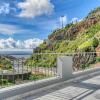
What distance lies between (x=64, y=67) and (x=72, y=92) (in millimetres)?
1267

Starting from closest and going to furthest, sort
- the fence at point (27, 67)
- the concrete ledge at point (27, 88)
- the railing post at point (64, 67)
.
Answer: the concrete ledge at point (27, 88), the fence at point (27, 67), the railing post at point (64, 67)

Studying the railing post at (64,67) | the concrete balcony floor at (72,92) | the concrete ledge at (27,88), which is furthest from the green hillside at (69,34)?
the concrete ledge at (27,88)

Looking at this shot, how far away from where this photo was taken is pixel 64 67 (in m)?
6.56

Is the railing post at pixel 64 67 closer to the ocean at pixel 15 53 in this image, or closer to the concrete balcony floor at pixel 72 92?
the concrete balcony floor at pixel 72 92

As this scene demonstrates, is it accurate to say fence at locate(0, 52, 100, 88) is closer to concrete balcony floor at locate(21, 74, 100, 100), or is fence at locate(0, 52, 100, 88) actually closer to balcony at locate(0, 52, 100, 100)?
balcony at locate(0, 52, 100, 100)

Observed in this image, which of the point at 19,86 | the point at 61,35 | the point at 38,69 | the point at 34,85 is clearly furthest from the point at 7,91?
the point at 61,35

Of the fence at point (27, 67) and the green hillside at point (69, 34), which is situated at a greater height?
the green hillside at point (69, 34)

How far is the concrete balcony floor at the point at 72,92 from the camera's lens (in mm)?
4891

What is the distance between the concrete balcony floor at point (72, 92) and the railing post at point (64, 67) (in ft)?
0.83

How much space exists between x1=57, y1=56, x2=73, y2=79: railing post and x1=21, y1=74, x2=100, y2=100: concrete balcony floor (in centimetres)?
25

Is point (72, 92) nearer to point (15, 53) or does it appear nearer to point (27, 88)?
point (27, 88)

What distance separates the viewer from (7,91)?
470 centimetres

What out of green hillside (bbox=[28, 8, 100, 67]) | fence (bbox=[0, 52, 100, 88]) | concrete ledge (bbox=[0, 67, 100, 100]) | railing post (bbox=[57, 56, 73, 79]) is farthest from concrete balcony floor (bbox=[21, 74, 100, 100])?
green hillside (bbox=[28, 8, 100, 67])

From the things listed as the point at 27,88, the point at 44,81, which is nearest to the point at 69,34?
the point at 44,81
